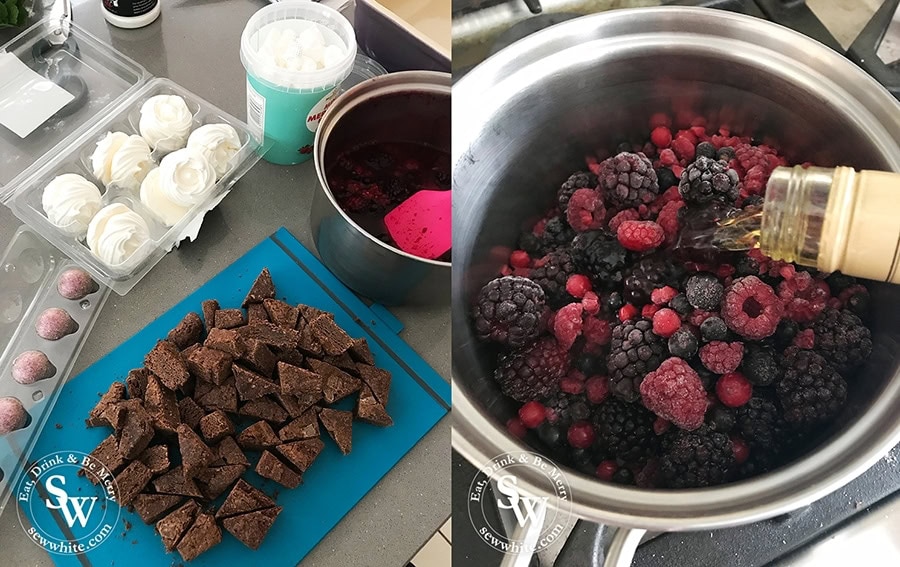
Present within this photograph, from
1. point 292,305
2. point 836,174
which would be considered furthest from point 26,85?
point 836,174

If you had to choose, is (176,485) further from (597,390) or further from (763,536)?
(763,536)

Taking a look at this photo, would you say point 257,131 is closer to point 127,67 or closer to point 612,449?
point 127,67

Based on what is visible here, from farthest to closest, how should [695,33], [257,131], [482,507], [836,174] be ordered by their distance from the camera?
[257,131], [695,33], [482,507], [836,174]

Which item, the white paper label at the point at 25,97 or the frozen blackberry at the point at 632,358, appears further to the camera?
the white paper label at the point at 25,97

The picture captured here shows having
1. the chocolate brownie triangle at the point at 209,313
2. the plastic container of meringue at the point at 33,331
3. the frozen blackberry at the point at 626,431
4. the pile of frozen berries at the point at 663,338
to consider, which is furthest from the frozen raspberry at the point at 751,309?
the plastic container of meringue at the point at 33,331

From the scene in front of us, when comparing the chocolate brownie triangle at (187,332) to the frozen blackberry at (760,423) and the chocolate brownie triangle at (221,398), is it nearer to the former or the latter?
the chocolate brownie triangle at (221,398)
